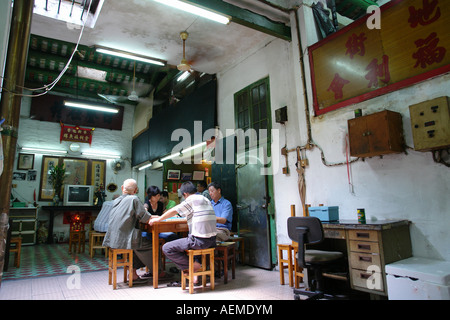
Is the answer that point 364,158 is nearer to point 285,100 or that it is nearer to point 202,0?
→ point 285,100

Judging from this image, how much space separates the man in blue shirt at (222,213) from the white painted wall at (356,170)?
89cm

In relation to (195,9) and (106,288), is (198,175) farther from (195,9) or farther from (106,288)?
(195,9)

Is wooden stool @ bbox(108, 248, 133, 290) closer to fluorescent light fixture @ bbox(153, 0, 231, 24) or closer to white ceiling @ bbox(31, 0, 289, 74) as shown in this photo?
fluorescent light fixture @ bbox(153, 0, 231, 24)

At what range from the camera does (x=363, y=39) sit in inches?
155

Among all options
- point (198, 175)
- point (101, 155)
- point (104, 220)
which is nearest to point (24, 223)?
point (101, 155)

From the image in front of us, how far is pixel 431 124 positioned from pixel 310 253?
1959 millimetres

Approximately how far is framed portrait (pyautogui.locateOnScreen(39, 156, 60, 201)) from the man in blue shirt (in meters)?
7.86

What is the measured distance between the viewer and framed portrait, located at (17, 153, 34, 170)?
10.0 metres

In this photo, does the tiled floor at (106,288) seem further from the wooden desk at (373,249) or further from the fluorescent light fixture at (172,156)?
the fluorescent light fixture at (172,156)

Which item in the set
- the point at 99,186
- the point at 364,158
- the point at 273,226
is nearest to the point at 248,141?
the point at 273,226

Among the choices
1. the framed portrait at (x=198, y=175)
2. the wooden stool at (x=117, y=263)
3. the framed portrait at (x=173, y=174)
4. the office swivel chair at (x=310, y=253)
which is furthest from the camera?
the framed portrait at (x=198, y=175)

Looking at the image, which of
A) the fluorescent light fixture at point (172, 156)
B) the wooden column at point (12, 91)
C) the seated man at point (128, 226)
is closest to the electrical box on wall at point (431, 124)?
the seated man at point (128, 226)

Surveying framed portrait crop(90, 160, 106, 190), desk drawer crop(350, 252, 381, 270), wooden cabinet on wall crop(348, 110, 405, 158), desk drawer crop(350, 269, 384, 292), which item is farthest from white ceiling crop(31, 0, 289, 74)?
framed portrait crop(90, 160, 106, 190)

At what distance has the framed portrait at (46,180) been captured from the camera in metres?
10.3
